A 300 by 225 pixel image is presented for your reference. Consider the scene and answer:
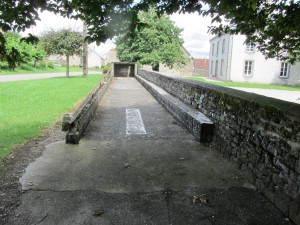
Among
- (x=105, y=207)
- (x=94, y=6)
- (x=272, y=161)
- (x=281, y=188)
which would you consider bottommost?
(x=105, y=207)

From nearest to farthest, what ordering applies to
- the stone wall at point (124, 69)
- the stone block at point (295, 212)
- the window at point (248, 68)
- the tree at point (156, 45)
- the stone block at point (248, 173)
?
the stone block at point (295, 212)
the stone block at point (248, 173)
the stone wall at point (124, 69)
the window at point (248, 68)
the tree at point (156, 45)

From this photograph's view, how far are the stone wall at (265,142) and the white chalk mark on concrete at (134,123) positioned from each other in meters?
2.28

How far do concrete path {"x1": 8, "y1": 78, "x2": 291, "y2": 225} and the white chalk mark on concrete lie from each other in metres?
0.71

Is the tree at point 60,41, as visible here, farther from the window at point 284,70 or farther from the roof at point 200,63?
the roof at point 200,63

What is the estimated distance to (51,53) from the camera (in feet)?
88.9

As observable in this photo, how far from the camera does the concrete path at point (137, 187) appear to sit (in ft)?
11.0

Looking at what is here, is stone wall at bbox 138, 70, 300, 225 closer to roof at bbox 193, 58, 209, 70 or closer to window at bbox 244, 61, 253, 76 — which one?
window at bbox 244, 61, 253, 76

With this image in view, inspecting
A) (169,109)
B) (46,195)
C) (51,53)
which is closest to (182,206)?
(46,195)

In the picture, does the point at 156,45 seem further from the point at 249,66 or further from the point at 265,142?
the point at 265,142

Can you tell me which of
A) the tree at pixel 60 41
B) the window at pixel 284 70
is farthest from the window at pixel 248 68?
the tree at pixel 60 41

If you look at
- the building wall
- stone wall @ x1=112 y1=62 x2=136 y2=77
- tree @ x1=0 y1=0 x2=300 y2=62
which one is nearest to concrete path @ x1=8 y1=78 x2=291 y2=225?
tree @ x1=0 y1=0 x2=300 y2=62

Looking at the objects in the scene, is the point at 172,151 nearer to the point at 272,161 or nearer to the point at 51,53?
the point at 272,161

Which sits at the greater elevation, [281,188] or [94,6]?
[94,6]

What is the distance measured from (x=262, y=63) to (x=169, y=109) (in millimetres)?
30432
